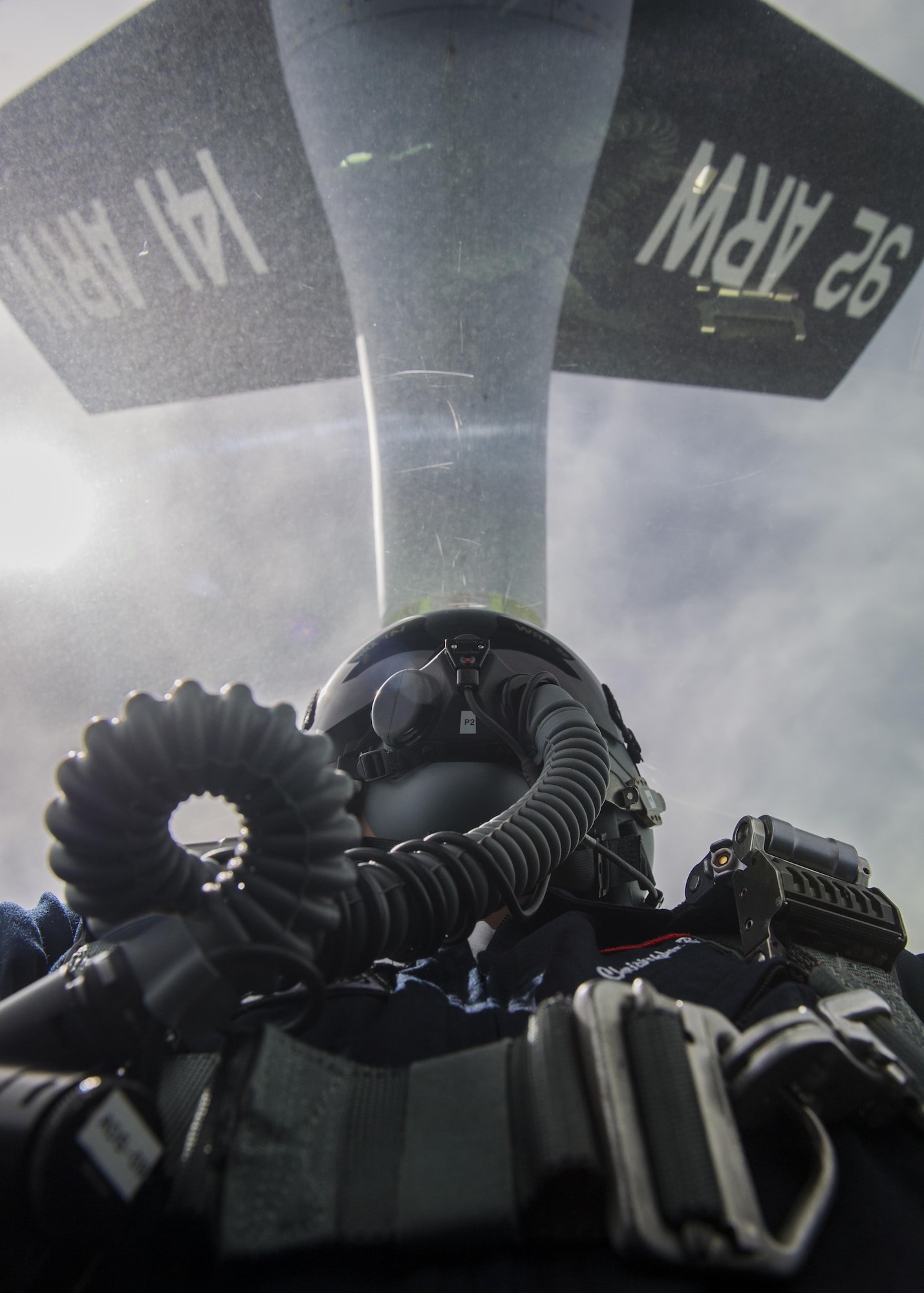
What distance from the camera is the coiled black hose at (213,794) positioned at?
618 millimetres

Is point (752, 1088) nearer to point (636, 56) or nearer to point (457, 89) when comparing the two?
point (457, 89)

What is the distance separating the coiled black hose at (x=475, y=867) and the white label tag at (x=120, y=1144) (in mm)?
278

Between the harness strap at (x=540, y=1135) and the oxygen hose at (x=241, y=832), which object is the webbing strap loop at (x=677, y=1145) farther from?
the oxygen hose at (x=241, y=832)

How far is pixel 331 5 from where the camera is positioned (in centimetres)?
379

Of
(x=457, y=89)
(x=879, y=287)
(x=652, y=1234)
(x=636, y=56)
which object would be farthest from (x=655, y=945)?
(x=879, y=287)

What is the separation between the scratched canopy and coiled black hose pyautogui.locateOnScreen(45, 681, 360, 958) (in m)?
4.46

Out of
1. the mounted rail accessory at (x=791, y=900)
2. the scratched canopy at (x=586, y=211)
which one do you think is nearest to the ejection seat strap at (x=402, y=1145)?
the mounted rail accessory at (x=791, y=900)

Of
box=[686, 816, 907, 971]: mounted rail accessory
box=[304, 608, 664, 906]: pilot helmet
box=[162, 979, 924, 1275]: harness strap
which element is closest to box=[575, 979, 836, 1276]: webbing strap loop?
box=[162, 979, 924, 1275]: harness strap

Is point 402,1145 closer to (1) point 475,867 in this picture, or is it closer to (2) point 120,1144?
(2) point 120,1144

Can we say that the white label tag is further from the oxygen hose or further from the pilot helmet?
the pilot helmet

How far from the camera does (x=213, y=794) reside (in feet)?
2.23

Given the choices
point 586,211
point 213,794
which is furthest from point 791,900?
point 586,211

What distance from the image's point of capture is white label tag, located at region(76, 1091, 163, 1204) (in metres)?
0.46

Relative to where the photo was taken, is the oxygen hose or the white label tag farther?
the oxygen hose
